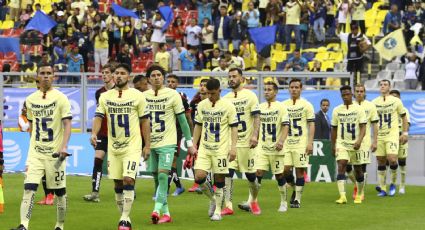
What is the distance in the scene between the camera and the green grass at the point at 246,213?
1772 cm

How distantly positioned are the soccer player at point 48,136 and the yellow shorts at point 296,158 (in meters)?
6.08

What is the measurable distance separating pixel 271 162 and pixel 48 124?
5465 millimetres

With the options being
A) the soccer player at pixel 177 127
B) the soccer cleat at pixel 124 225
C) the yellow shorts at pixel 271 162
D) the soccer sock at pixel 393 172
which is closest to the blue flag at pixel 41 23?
the soccer player at pixel 177 127

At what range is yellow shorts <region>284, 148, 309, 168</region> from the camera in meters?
20.7

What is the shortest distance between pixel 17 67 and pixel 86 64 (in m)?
2.34

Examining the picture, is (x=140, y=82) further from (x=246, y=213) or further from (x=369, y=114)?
(x=369, y=114)

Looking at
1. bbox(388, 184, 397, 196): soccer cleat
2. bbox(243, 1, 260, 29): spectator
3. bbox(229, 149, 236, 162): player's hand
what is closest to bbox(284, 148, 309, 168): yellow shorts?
bbox(229, 149, 236, 162): player's hand

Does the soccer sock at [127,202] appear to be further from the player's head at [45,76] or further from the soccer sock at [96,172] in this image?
the soccer sock at [96,172]

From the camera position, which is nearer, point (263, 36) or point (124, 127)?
point (124, 127)

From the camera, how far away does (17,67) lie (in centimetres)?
3688

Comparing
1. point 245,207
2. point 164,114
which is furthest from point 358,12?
point 164,114

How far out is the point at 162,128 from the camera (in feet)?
59.8

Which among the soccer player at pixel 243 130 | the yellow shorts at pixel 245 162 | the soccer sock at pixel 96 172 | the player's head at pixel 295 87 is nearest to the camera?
the soccer player at pixel 243 130

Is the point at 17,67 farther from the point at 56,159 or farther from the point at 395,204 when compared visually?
the point at 56,159
